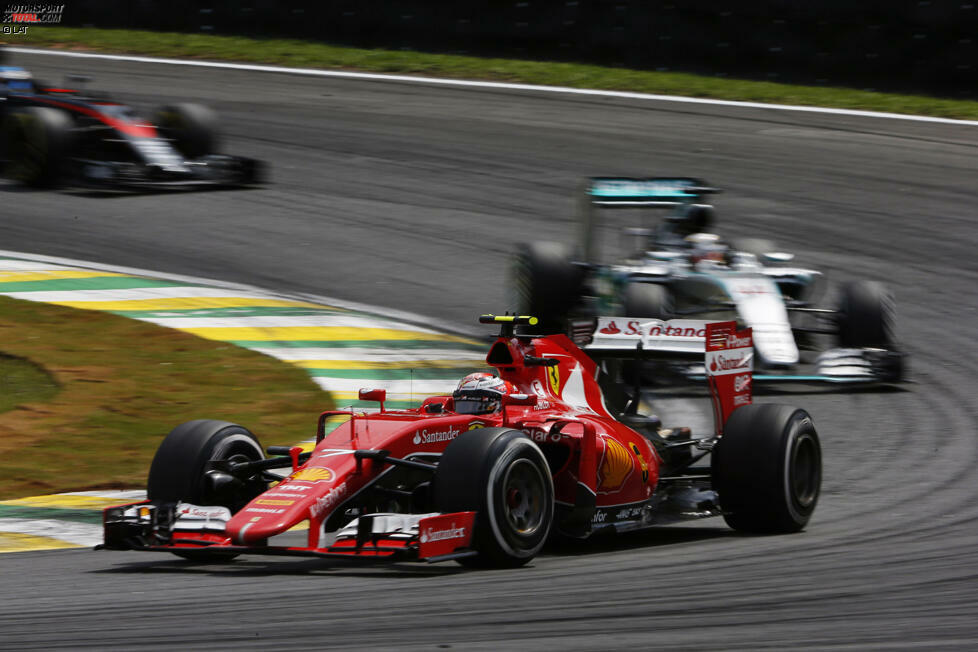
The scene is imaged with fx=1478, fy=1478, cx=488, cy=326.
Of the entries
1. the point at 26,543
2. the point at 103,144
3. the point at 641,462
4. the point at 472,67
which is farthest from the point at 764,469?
the point at 472,67

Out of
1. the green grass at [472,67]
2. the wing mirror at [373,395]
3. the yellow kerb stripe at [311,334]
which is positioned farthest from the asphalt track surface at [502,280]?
the yellow kerb stripe at [311,334]

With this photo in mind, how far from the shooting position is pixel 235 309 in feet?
45.5

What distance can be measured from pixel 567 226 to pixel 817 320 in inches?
149

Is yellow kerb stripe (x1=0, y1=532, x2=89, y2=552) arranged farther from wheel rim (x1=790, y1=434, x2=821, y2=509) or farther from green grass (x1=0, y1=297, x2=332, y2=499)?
wheel rim (x1=790, y1=434, x2=821, y2=509)

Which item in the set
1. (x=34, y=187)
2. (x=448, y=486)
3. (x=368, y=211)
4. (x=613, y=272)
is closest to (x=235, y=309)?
(x=613, y=272)

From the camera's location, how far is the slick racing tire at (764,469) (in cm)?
770

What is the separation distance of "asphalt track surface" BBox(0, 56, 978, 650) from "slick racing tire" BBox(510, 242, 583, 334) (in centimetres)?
87

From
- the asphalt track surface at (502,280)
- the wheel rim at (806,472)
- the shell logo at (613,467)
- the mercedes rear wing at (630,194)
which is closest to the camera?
the asphalt track surface at (502,280)

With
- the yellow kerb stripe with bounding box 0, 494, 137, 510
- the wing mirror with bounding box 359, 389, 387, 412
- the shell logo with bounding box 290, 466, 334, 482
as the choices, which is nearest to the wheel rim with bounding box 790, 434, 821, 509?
the wing mirror with bounding box 359, 389, 387, 412

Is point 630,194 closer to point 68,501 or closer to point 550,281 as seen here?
point 550,281

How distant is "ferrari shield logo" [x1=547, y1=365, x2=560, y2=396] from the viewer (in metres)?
7.75

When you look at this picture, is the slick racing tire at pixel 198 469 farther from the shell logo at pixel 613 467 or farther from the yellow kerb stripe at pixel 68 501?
the shell logo at pixel 613 467

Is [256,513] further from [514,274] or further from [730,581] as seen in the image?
[514,274]

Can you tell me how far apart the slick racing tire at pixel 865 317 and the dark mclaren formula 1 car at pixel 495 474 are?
4.22 meters
